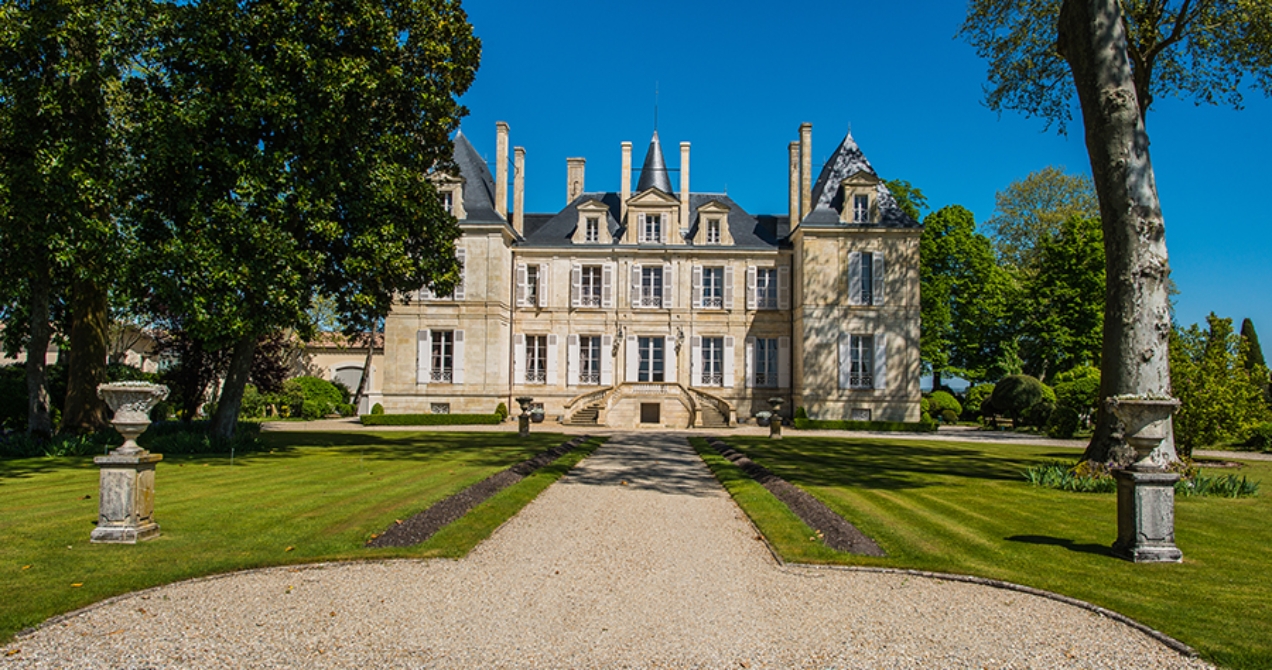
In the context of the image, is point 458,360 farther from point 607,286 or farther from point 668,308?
point 668,308

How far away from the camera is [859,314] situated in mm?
31359

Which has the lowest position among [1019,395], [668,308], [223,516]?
[223,516]

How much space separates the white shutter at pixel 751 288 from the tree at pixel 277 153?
1848 centimetres

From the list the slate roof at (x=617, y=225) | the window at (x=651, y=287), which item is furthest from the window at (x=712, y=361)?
the slate roof at (x=617, y=225)

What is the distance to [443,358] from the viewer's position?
31.4m

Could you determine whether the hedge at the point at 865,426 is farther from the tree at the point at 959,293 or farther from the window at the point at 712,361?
the tree at the point at 959,293

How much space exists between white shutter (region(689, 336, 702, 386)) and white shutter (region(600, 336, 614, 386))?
3293 millimetres

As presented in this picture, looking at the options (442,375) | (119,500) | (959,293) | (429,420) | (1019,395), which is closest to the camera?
(119,500)

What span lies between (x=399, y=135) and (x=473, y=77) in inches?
106

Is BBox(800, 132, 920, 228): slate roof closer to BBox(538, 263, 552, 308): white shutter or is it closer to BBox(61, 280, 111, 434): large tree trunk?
BBox(538, 263, 552, 308): white shutter

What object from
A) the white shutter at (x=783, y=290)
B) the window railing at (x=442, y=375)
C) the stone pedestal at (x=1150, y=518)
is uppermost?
the white shutter at (x=783, y=290)

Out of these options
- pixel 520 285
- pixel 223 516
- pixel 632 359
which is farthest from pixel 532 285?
pixel 223 516

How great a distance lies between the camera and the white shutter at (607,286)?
32875 millimetres

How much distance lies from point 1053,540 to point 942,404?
28.7m
